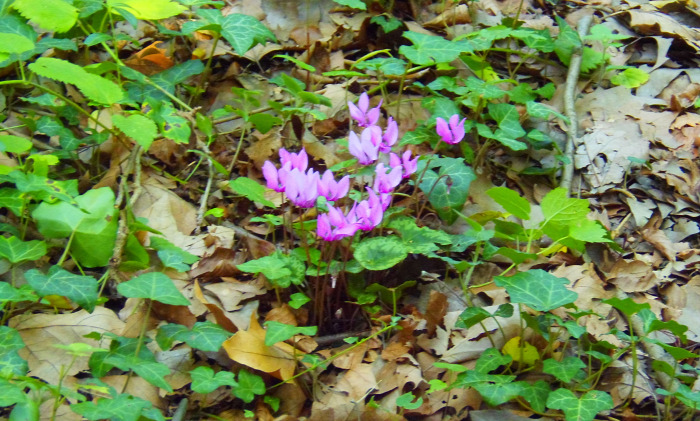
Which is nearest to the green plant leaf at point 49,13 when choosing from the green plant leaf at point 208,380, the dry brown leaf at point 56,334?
the dry brown leaf at point 56,334

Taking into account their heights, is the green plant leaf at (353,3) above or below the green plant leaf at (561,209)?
above

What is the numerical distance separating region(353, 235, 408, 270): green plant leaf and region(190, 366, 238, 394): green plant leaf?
553mm

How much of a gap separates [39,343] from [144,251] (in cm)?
47

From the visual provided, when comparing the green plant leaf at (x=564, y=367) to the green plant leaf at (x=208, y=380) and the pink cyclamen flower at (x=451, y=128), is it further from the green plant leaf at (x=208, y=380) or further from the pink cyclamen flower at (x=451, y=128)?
the green plant leaf at (x=208, y=380)

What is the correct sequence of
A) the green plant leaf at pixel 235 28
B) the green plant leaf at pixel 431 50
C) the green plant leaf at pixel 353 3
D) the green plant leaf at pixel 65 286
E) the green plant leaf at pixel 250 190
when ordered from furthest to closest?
the green plant leaf at pixel 353 3 → the green plant leaf at pixel 235 28 → the green plant leaf at pixel 431 50 → the green plant leaf at pixel 250 190 → the green plant leaf at pixel 65 286

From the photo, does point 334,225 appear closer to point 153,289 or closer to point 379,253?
point 379,253

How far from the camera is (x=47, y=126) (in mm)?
2586

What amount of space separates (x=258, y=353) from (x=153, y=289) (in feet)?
1.29

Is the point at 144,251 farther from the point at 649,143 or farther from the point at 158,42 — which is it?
the point at 649,143

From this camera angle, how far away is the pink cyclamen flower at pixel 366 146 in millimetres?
1986

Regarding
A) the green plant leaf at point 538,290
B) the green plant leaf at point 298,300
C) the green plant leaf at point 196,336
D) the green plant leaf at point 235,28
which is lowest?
the green plant leaf at point 298,300

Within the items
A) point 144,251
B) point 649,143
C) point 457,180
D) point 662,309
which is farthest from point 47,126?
point 649,143

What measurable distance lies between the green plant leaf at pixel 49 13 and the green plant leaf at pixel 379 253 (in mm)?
1492

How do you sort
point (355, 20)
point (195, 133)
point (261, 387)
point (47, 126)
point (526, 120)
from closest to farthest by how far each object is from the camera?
1. point (261, 387)
2. point (47, 126)
3. point (195, 133)
4. point (526, 120)
5. point (355, 20)
